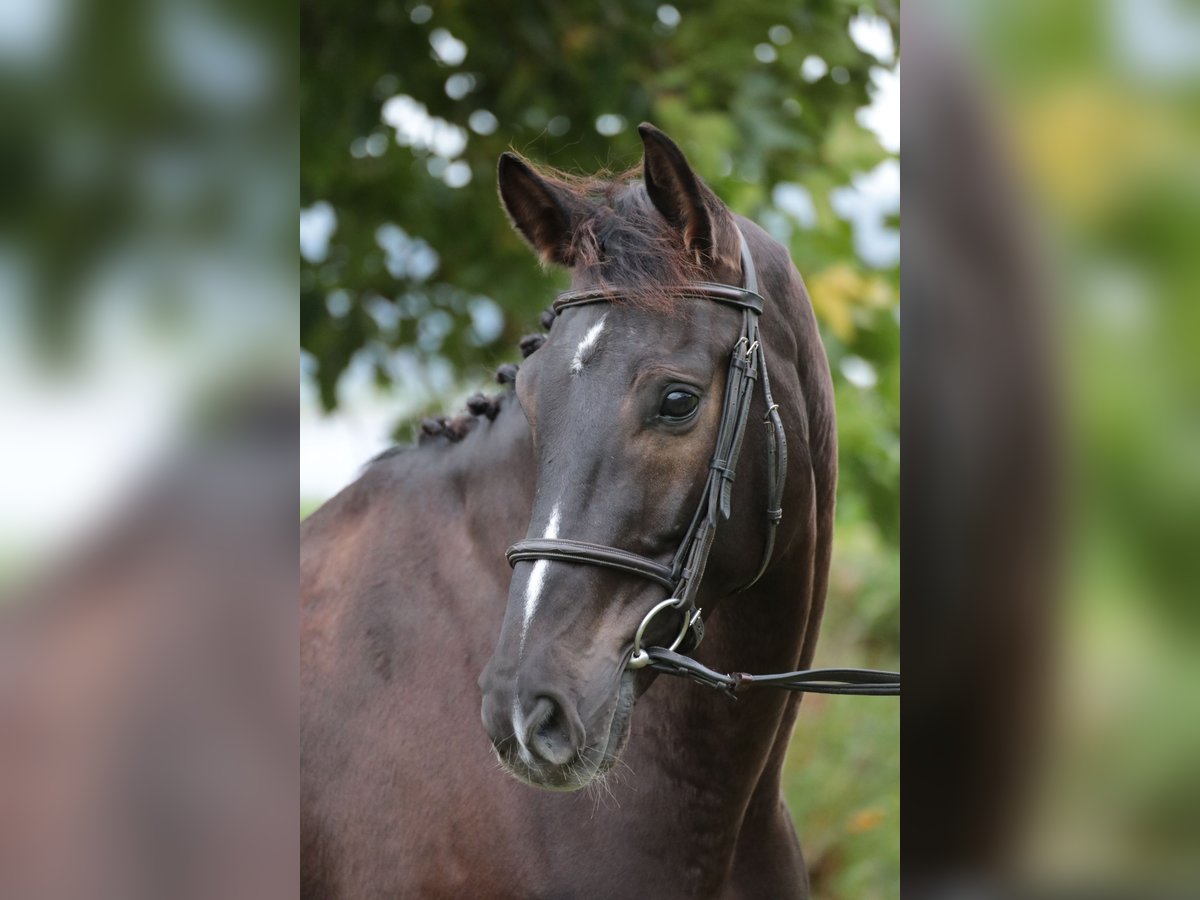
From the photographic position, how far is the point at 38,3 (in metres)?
0.96

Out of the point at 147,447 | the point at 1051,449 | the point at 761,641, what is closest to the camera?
the point at 1051,449

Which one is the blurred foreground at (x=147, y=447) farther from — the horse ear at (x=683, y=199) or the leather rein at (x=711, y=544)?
the horse ear at (x=683, y=199)

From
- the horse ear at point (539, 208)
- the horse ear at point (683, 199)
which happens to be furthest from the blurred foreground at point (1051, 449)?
the horse ear at point (539, 208)

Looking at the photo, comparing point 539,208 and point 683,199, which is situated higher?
point 539,208

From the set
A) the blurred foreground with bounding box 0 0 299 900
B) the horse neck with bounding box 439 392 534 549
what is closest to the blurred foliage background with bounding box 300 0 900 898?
the horse neck with bounding box 439 392 534 549

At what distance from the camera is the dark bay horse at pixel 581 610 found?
6.57ft

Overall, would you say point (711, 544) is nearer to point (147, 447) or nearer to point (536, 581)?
point (536, 581)

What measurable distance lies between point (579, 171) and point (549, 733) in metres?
3.03

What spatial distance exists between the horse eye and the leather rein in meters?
0.08

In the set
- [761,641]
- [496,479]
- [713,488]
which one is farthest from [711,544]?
[496,479]

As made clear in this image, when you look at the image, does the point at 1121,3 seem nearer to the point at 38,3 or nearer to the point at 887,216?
the point at 38,3

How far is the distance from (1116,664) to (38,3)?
1.02 meters

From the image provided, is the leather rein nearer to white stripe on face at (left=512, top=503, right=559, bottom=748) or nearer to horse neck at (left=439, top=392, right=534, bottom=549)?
white stripe on face at (left=512, top=503, right=559, bottom=748)

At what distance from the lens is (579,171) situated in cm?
447
